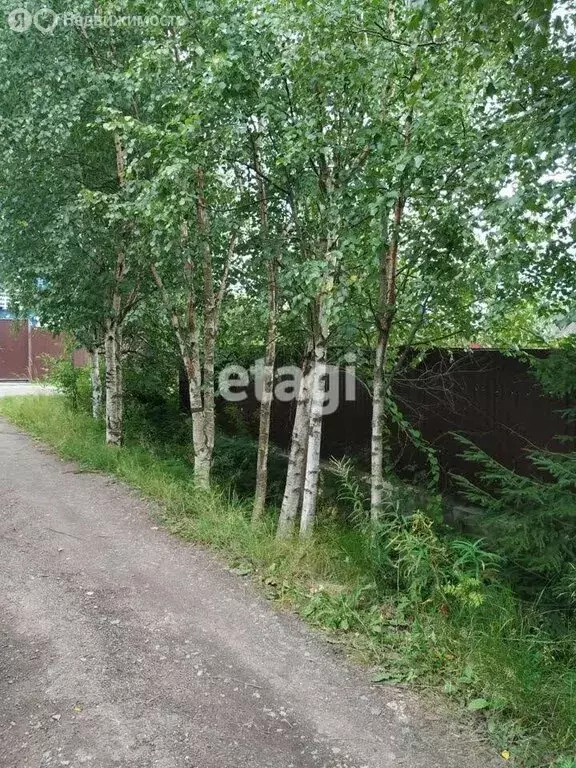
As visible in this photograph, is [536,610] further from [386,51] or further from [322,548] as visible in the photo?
[386,51]

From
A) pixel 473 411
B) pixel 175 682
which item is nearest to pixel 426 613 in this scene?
pixel 175 682

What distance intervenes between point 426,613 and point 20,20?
277 inches

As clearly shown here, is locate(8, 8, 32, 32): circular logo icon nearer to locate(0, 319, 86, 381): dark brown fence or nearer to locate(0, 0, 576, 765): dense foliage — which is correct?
locate(0, 0, 576, 765): dense foliage

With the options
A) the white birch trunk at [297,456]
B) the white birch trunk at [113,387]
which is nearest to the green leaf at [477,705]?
the white birch trunk at [297,456]

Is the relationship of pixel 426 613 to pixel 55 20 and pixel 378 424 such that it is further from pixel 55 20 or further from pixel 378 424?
pixel 55 20

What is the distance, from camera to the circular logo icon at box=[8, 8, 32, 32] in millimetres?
6484

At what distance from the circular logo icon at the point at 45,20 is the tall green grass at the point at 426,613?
535 cm

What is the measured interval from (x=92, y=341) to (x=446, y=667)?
826cm

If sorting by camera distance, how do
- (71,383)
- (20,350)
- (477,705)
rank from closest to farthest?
1. (477,705)
2. (71,383)
3. (20,350)

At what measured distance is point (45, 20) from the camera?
6.63 metres

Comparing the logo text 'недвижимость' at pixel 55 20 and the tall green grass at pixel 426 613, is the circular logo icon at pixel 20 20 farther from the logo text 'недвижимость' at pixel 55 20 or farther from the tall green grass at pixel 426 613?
the tall green grass at pixel 426 613

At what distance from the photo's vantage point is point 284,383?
919cm

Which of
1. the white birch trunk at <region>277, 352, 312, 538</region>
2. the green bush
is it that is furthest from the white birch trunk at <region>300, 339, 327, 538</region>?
the green bush

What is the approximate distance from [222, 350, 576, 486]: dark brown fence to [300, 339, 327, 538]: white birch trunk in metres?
0.96
